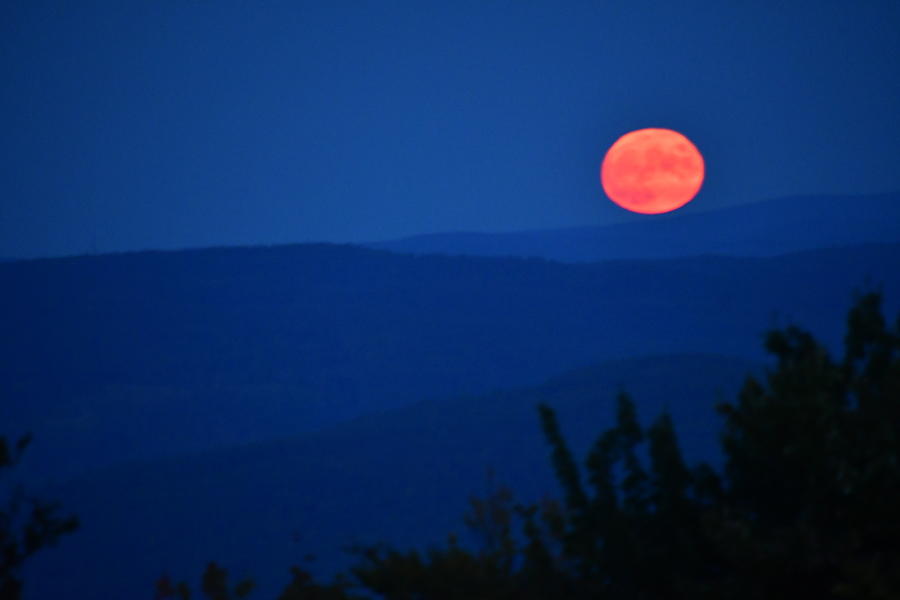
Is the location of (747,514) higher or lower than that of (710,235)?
lower

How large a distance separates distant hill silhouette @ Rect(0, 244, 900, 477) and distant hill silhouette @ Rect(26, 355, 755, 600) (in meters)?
7.25

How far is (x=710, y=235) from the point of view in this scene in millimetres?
166000

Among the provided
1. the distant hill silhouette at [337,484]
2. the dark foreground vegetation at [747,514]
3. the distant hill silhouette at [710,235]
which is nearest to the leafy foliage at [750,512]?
the dark foreground vegetation at [747,514]

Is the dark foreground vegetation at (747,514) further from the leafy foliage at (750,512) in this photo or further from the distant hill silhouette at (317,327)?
the distant hill silhouette at (317,327)

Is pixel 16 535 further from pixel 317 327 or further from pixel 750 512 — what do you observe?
pixel 317 327

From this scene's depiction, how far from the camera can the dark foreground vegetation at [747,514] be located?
187 inches

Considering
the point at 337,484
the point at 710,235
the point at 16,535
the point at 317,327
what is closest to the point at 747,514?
the point at 16,535

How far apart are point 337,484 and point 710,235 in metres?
151

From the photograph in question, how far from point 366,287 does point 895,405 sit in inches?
2354

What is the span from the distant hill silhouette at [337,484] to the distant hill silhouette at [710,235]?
101397 mm

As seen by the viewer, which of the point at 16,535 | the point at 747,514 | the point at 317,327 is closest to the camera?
the point at 747,514

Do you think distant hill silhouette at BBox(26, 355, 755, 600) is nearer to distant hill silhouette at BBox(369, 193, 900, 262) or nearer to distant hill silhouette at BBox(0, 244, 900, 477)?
distant hill silhouette at BBox(0, 244, 900, 477)

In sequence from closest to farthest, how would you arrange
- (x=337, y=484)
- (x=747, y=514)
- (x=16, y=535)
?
(x=747, y=514) → (x=16, y=535) → (x=337, y=484)

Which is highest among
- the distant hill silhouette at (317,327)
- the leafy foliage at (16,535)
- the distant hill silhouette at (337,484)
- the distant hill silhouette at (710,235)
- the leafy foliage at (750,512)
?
the distant hill silhouette at (710,235)
